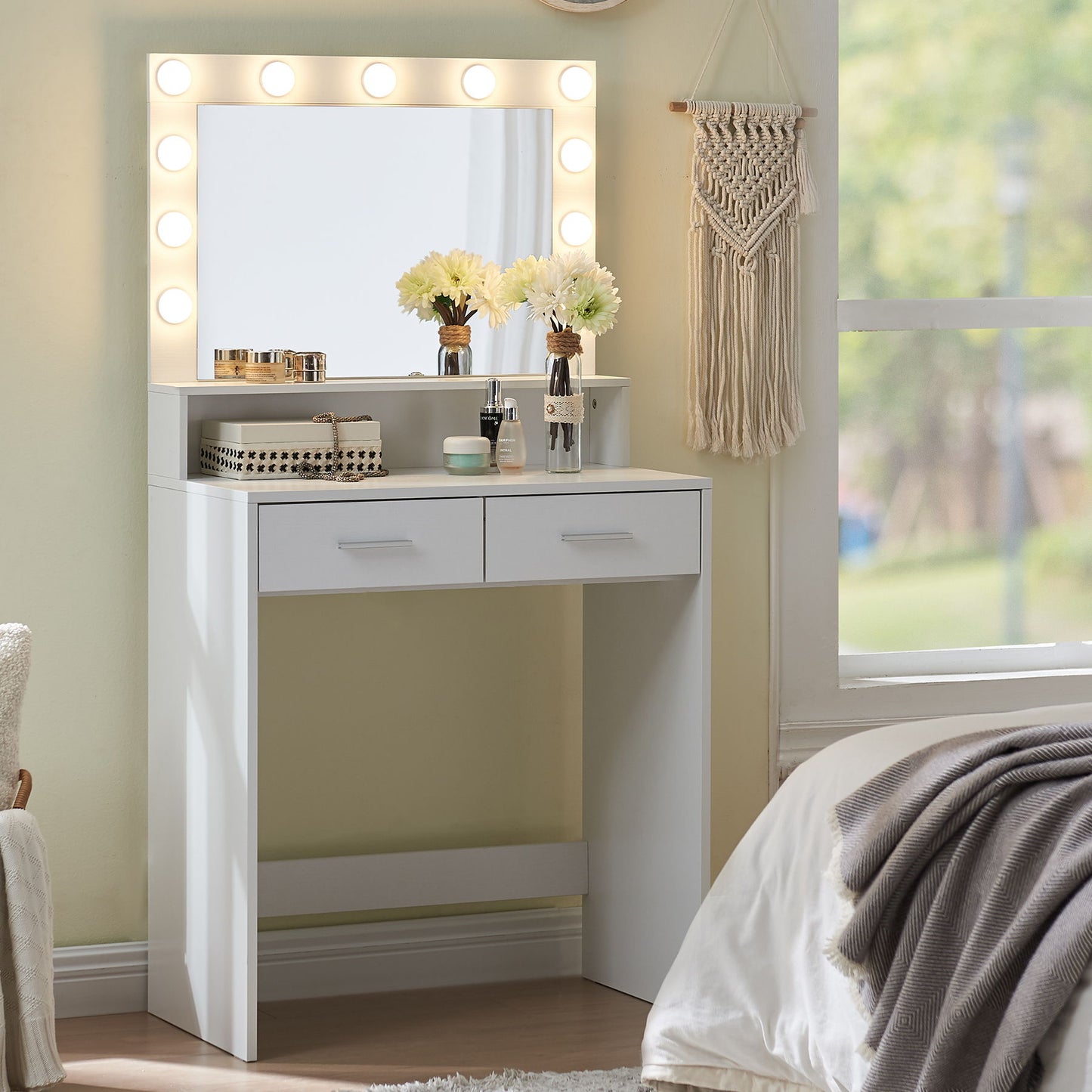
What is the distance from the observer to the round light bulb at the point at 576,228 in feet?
10.7

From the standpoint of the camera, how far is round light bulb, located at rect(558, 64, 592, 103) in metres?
3.23

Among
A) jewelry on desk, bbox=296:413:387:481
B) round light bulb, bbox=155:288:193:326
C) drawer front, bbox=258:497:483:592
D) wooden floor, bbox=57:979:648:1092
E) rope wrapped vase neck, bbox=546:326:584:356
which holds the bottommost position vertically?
wooden floor, bbox=57:979:648:1092

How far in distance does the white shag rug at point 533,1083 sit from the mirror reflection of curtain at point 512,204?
130 centimetres

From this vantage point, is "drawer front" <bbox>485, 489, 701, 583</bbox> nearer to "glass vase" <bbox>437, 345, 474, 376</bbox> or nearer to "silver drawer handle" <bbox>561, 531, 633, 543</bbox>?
"silver drawer handle" <bbox>561, 531, 633, 543</bbox>

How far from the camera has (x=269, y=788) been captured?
3.18m

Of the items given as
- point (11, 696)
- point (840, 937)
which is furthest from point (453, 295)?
point (840, 937)

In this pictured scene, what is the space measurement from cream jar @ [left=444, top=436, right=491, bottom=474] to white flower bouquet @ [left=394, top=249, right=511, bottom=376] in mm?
241

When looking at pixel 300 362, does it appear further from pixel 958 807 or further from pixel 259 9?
pixel 958 807

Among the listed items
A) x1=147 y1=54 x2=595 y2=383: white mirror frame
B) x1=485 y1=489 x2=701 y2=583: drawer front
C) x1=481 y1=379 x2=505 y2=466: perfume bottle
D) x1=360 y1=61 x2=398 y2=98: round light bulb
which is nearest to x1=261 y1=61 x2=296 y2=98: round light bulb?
x1=147 y1=54 x2=595 y2=383: white mirror frame

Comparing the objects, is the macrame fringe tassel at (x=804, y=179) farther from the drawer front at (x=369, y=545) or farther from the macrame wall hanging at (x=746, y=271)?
the drawer front at (x=369, y=545)

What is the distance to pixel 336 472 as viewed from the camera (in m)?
2.94

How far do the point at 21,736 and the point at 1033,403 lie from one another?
223cm

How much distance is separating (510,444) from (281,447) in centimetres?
41

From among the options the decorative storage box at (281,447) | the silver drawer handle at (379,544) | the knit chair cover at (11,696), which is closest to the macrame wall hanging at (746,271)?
the decorative storage box at (281,447)
